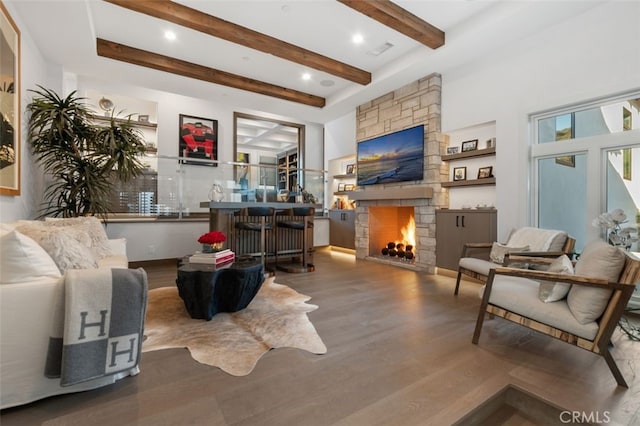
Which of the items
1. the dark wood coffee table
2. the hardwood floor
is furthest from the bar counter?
the hardwood floor

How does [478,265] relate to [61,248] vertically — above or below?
below

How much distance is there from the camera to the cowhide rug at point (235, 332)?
2.02m

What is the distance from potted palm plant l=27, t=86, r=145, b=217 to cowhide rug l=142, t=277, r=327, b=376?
1.58 metres

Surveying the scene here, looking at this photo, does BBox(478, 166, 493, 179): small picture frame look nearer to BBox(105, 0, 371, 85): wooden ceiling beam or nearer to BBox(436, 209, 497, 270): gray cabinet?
BBox(436, 209, 497, 270): gray cabinet

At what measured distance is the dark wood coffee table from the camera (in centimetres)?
261

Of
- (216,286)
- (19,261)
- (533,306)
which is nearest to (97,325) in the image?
(19,261)

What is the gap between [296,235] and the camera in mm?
5594

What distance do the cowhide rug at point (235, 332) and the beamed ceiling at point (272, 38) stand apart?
324 cm

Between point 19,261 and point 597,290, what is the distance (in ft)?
10.6

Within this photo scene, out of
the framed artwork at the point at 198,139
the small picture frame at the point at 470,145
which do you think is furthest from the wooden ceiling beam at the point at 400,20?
the framed artwork at the point at 198,139

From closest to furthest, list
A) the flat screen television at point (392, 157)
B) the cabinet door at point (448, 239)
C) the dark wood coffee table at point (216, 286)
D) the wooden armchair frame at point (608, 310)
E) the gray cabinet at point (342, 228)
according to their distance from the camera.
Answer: the wooden armchair frame at point (608, 310)
the dark wood coffee table at point (216, 286)
the cabinet door at point (448, 239)
the flat screen television at point (392, 157)
the gray cabinet at point (342, 228)

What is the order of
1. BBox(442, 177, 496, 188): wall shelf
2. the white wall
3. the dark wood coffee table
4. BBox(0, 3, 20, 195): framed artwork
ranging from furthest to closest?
BBox(442, 177, 496, 188): wall shelf
the white wall
the dark wood coffee table
BBox(0, 3, 20, 195): framed artwork

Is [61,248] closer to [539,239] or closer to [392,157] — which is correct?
[539,239]

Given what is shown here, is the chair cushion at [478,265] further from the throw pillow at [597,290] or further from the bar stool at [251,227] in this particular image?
the bar stool at [251,227]
